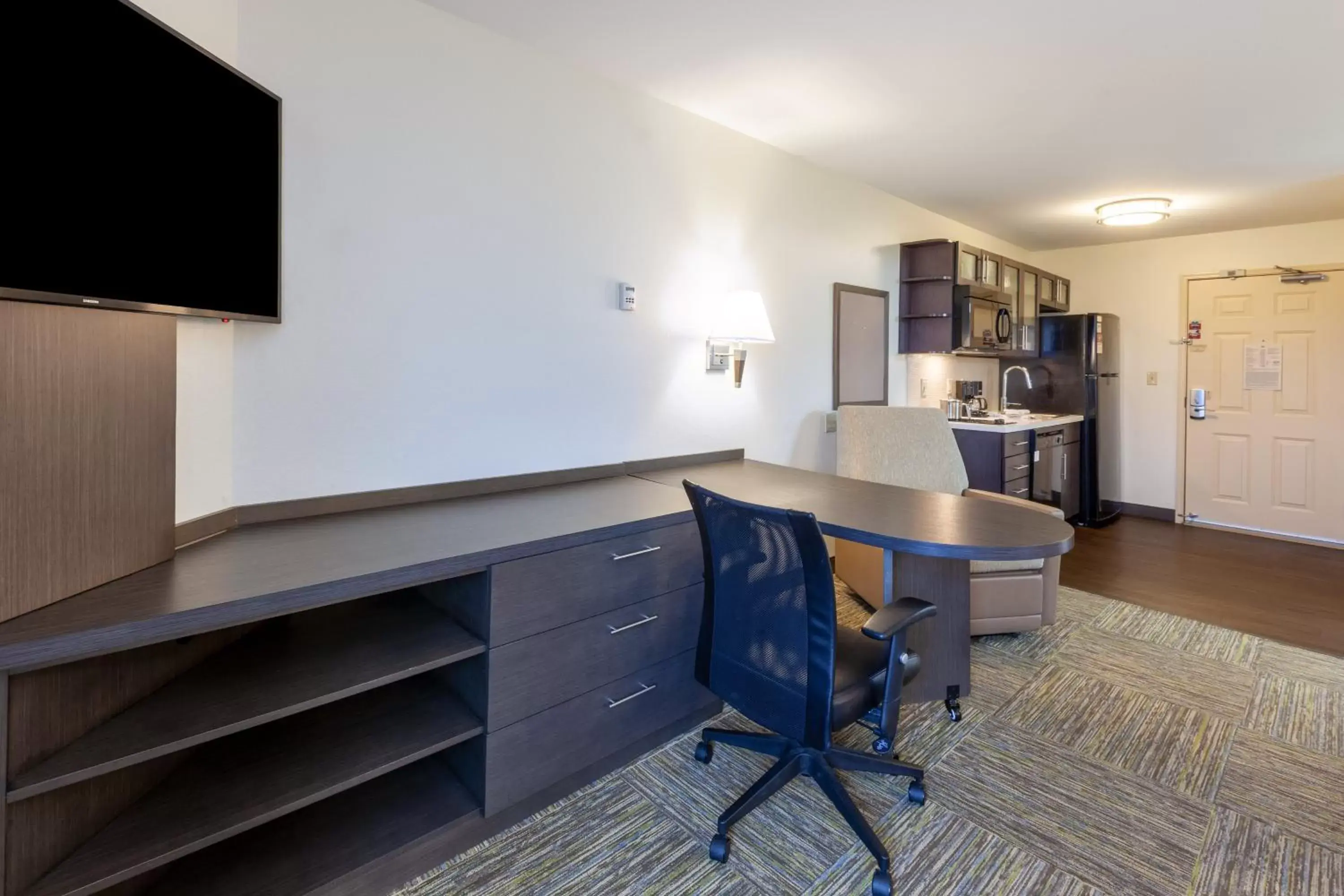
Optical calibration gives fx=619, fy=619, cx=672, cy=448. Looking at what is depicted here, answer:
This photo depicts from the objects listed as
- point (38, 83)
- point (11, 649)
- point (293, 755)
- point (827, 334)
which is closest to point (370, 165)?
point (38, 83)

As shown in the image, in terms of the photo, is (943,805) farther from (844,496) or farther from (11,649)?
(11,649)

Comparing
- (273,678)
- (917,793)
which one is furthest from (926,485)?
(273,678)

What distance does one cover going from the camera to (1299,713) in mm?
A: 2355

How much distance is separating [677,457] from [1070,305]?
5.05 metres

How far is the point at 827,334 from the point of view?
3738mm

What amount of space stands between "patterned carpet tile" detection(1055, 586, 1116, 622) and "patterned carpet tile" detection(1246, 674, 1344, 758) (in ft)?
2.45

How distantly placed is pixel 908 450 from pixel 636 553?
2.11m

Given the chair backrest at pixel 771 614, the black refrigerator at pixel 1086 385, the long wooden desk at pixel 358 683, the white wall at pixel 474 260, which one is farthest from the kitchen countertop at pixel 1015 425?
the chair backrest at pixel 771 614

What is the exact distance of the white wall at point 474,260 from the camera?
6.03 feet

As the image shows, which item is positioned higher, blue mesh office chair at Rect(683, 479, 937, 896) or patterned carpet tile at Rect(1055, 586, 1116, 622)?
blue mesh office chair at Rect(683, 479, 937, 896)

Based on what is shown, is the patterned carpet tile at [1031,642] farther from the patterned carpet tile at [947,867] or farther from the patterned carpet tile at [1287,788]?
the patterned carpet tile at [947,867]

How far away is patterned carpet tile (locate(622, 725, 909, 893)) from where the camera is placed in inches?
63.9

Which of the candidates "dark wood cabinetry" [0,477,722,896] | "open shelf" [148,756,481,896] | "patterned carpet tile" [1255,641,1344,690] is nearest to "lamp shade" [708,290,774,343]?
"dark wood cabinetry" [0,477,722,896]

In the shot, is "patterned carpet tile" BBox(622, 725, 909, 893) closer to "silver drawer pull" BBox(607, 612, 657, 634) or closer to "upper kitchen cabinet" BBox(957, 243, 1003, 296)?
"silver drawer pull" BBox(607, 612, 657, 634)
